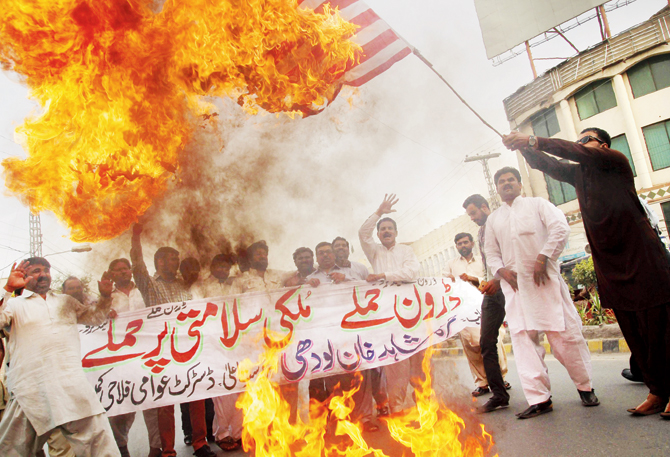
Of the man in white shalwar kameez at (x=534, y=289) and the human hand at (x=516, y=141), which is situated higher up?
the human hand at (x=516, y=141)

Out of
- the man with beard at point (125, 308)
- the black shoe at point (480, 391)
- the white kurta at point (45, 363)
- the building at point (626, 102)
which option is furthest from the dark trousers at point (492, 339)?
the building at point (626, 102)

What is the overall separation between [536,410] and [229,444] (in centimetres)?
288

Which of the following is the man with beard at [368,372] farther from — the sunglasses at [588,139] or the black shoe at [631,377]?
the sunglasses at [588,139]

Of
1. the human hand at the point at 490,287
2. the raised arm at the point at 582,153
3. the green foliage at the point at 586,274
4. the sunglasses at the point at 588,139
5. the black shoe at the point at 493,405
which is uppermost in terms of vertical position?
the sunglasses at the point at 588,139

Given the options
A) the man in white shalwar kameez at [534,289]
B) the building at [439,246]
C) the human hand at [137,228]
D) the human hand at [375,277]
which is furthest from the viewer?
the building at [439,246]

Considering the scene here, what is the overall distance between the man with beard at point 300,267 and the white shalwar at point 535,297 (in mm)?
1914

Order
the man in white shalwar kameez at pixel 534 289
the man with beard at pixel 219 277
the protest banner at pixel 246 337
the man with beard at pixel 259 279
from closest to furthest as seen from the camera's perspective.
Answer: the man in white shalwar kameez at pixel 534 289 → the protest banner at pixel 246 337 → the man with beard at pixel 219 277 → the man with beard at pixel 259 279

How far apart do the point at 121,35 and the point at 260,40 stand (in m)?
1.21

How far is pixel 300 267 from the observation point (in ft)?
16.7

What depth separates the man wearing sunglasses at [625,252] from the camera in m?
3.27

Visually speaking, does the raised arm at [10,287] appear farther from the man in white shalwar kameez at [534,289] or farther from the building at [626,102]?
the building at [626,102]

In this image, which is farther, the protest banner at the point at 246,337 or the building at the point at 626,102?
the building at the point at 626,102

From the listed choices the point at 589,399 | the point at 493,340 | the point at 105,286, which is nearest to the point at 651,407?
the point at 589,399

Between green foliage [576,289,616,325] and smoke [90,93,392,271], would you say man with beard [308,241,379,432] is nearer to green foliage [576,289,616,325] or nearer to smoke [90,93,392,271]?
smoke [90,93,392,271]
